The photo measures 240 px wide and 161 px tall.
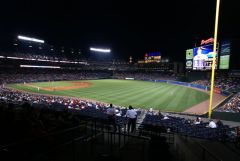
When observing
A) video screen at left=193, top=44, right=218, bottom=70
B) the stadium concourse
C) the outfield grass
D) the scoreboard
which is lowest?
the outfield grass

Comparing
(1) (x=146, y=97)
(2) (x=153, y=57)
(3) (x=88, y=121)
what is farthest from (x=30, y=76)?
(2) (x=153, y=57)

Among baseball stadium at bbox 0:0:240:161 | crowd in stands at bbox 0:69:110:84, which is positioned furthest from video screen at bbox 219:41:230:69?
crowd in stands at bbox 0:69:110:84

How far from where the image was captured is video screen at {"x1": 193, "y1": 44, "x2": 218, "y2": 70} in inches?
1527

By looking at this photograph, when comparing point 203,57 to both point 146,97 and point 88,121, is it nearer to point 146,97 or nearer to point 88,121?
point 146,97

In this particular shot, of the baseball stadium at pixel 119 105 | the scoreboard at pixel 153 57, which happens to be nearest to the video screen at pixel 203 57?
the baseball stadium at pixel 119 105

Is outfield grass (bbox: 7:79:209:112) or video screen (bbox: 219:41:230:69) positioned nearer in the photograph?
outfield grass (bbox: 7:79:209:112)

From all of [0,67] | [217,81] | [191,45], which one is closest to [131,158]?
[217,81]

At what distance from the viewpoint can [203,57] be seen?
41.0 metres

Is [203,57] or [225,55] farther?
[203,57]

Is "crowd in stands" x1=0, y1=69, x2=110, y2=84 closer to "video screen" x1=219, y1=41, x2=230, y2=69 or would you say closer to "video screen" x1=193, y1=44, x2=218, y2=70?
"video screen" x1=193, y1=44, x2=218, y2=70

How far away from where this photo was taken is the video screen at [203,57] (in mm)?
38781

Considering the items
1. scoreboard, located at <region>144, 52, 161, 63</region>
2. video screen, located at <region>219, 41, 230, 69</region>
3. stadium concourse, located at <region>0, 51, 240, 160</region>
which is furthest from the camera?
scoreboard, located at <region>144, 52, 161, 63</region>

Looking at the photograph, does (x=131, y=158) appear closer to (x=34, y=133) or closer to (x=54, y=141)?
(x=54, y=141)

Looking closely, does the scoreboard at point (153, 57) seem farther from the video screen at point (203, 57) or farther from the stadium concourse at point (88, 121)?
the video screen at point (203, 57)
